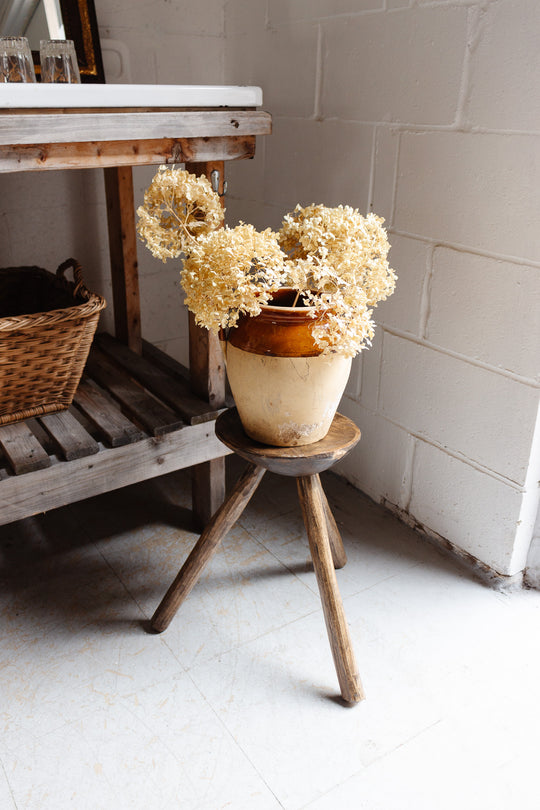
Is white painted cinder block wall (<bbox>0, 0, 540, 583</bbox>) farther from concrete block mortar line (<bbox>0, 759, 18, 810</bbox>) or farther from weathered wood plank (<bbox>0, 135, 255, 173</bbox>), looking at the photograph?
concrete block mortar line (<bbox>0, 759, 18, 810</bbox>)

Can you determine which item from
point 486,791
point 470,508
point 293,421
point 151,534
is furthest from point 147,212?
point 486,791

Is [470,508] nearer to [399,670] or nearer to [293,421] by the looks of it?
[399,670]

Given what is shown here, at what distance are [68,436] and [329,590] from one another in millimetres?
633

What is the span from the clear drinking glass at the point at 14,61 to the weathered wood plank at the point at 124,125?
1.27ft

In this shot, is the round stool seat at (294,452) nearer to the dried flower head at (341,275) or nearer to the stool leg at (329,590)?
the stool leg at (329,590)

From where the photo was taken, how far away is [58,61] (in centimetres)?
147

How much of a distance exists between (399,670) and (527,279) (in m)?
0.81

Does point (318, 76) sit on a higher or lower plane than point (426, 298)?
higher

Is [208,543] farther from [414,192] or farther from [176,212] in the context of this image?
[414,192]

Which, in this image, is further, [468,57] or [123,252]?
[123,252]

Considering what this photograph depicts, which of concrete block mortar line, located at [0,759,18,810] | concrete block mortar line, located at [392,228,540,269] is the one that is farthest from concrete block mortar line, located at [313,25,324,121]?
concrete block mortar line, located at [0,759,18,810]

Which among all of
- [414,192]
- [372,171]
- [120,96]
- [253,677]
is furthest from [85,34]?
[253,677]

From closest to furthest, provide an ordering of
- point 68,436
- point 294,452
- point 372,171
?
point 294,452 < point 68,436 < point 372,171

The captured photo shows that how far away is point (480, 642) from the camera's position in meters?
1.35
